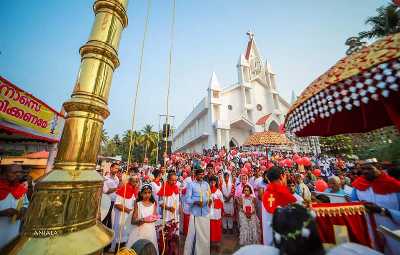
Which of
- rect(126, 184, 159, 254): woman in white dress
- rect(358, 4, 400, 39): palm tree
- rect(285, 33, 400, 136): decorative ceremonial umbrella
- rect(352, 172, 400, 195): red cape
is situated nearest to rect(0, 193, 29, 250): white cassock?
rect(126, 184, 159, 254): woman in white dress

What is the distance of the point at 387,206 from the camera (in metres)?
3.24

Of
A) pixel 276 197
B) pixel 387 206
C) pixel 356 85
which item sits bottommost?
pixel 387 206

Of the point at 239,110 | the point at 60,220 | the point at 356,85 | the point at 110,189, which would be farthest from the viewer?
the point at 239,110

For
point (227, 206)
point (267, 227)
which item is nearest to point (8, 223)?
point (267, 227)

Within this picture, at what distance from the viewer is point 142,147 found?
51.0m

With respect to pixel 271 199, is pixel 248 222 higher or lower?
lower

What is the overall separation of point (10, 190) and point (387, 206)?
6.73 meters

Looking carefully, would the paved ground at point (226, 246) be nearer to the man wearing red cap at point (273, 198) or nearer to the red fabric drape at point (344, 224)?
the man wearing red cap at point (273, 198)

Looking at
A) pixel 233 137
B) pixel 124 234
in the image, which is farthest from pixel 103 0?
pixel 233 137

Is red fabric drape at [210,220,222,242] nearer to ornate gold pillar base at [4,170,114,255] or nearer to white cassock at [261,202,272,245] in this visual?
A: white cassock at [261,202,272,245]

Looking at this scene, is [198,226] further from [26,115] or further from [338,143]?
[26,115]

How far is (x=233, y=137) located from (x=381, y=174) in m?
25.0

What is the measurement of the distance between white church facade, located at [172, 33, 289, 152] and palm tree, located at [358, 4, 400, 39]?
42.3 ft

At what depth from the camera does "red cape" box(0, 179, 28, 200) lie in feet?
11.4
